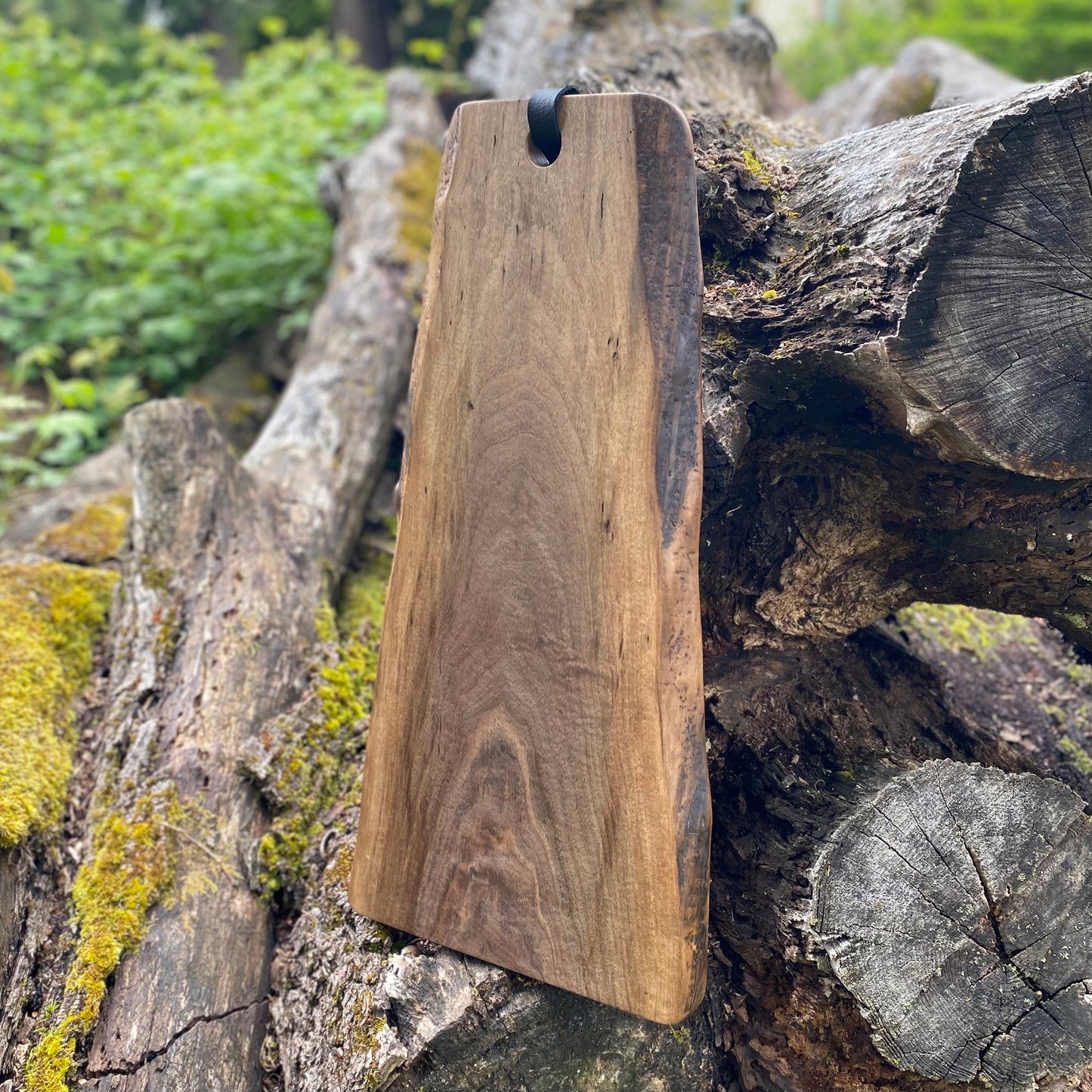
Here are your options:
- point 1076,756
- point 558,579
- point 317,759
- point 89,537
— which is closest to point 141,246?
point 89,537

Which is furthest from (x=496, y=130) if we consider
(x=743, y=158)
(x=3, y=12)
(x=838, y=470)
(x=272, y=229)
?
(x=3, y=12)

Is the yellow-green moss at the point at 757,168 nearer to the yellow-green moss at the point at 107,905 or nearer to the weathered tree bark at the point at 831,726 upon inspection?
the weathered tree bark at the point at 831,726

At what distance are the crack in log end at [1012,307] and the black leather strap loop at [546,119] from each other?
542mm

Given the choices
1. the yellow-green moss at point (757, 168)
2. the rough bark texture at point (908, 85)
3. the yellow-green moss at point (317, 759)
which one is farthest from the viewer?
the rough bark texture at point (908, 85)

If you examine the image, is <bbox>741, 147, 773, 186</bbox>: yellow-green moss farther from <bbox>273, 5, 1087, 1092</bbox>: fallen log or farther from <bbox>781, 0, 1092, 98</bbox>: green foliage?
<bbox>781, 0, 1092, 98</bbox>: green foliage

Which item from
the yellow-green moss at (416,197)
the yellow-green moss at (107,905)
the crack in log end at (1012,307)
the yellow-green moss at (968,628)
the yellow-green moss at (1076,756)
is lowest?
the yellow-green moss at (968,628)

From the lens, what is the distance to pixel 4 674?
5.65 feet

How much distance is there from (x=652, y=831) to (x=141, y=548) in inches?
59.9

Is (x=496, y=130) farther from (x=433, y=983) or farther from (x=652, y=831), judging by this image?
(x=433, y=983)

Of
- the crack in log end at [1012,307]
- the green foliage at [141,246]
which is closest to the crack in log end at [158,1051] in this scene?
the crack in log end at [1012,307]

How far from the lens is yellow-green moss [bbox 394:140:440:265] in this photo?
3294 mm

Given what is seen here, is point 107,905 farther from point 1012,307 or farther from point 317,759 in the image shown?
point 1012,307

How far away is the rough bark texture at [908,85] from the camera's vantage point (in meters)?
3.76

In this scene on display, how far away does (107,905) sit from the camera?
4.83 feet
